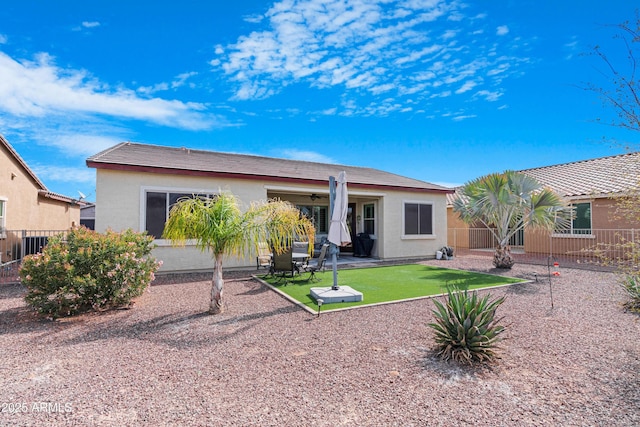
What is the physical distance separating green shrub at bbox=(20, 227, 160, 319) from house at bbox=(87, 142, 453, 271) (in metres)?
3.91

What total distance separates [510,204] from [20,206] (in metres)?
21.5

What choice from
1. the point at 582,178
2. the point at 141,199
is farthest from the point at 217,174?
the point at 582,178

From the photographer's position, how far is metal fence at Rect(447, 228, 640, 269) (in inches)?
541

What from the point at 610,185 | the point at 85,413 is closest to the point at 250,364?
→ the point at 85,413

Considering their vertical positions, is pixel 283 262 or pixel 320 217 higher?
pixel 320 217

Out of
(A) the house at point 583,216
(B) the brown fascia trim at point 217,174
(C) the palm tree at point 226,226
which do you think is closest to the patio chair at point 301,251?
(B) the brown fascia trim at point 217,174

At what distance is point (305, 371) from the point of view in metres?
3.86

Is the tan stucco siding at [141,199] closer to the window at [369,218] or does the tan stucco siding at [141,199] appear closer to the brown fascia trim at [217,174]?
the brown fascia trim at [217,174]

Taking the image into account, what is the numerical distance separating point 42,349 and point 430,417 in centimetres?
517

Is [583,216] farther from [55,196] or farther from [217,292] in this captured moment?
[55,196]

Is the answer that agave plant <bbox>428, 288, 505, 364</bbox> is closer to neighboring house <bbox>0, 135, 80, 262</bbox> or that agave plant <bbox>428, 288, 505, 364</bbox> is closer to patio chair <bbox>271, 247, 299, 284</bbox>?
patio chair <bbox>271, 247, 299, 284</bbox>

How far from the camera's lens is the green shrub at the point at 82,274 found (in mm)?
5852

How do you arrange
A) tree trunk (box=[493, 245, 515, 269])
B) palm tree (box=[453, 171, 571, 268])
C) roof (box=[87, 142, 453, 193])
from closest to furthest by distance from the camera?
roof (box=[87, 142, 453, 193]) → palm tree (box=[453, 171, 571, 268]) → tree trunk (box=[493, 245, 515, 269])

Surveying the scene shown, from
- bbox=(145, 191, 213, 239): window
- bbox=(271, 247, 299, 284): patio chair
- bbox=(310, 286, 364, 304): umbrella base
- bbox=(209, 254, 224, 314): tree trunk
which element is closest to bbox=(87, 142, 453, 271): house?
bbox=(145, 191, 213, 239): window
